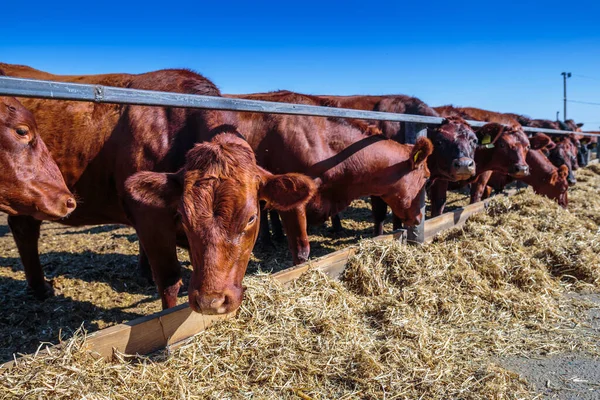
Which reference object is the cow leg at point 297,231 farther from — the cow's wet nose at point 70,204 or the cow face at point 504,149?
the cow face at point 504,149

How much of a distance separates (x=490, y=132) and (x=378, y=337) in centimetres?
592

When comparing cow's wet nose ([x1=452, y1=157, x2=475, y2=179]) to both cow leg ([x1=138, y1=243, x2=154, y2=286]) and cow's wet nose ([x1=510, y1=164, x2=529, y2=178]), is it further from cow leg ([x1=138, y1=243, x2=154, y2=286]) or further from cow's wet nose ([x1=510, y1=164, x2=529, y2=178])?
cow leg ([x1=138, y1=243, x2=154, y2=286])

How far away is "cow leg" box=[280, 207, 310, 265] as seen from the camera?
429 centimetres

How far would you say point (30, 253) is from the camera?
4.64 meters

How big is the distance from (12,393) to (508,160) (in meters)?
8.16

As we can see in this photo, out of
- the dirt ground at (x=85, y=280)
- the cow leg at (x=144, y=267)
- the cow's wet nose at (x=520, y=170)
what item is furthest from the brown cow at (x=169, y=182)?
the cow's wet nose at (x=520, y=170)

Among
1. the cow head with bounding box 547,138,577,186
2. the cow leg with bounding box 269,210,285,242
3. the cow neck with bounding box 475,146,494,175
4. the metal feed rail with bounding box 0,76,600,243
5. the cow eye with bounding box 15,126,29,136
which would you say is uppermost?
the metal feed rail with bounding box 0,76,600,243

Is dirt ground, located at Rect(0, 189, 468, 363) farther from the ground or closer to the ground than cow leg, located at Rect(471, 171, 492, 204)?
closer to the ground

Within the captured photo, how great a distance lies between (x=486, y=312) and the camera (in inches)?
139

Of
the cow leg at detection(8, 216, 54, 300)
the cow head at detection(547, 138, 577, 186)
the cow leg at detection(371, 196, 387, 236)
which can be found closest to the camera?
the cow leg at detection(8, 216, 54, 300)

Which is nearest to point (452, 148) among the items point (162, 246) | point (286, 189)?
point (286, 189)

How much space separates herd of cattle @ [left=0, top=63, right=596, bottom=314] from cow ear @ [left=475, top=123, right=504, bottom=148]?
128cm

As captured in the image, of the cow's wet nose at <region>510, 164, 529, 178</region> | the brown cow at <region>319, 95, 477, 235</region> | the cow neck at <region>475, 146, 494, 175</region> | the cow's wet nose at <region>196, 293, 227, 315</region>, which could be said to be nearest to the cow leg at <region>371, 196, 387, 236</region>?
the brown cow at <region>319, 95, 477, 235</region>

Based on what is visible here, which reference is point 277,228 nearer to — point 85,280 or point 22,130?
point 85,280
